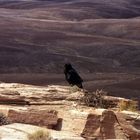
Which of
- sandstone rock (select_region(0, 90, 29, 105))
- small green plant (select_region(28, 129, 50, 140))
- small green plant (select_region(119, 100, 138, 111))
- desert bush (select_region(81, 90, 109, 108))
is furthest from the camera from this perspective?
sandstone rock (select_region(0, 90, 29, 105))

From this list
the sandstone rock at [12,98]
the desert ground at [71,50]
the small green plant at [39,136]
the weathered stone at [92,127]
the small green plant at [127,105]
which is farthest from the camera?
the desert ground at [71,50]

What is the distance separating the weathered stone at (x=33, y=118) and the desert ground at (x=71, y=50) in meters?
30.8

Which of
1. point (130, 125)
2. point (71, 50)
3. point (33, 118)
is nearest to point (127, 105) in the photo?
point (130, 125)

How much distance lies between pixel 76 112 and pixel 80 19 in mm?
96577

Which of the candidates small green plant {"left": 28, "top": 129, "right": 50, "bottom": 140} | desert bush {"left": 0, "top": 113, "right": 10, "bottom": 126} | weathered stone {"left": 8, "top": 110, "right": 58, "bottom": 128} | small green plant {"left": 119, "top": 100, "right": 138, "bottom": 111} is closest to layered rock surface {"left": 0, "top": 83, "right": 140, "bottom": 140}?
weathered stone {"left": 8, "top": 110, "right": 58, "bottom": 128}

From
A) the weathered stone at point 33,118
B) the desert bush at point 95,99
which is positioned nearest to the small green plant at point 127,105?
the desert bush at point 95,99

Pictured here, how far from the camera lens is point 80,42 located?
3024 inches

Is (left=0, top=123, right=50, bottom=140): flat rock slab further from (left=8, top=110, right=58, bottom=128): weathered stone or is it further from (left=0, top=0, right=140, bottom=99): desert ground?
(left=0, top=0, right=140, bottom=99): desert ground

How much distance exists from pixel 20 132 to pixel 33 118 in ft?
5.56

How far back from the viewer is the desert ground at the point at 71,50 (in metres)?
55.4

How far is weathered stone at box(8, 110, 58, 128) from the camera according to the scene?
1238 centimetres

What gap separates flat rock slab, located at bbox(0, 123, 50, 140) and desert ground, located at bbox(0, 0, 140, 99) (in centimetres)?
3217

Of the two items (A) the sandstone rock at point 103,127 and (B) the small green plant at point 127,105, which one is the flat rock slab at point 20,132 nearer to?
(A) the sandstone rock at point 103,127

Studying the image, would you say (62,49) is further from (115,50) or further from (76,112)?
(76,112)
